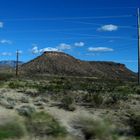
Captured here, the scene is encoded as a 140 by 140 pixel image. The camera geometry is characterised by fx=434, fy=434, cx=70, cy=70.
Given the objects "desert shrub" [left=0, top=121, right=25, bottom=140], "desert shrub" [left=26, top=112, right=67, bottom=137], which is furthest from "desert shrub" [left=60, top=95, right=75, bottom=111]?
"desert shrub" [left=0, top=121, right=25, bottom=140]

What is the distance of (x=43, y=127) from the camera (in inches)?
695

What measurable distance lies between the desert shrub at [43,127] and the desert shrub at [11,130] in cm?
68

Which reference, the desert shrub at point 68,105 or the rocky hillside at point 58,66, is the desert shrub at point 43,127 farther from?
the rocky hillside at point 58,66

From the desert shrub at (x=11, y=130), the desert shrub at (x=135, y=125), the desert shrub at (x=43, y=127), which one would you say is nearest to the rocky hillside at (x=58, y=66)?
the desert shrub at (x=135, y=125)

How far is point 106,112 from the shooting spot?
88.1 ft

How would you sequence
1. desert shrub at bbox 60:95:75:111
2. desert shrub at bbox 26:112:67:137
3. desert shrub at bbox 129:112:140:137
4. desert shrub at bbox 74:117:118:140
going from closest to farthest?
desert shrub at bbox 74:117:118:140 → desert shrub at bbox 26:112:67:137 → desert shrub at bbox 129:112:140:137 → desert shrub at bbox 60:95:75:111

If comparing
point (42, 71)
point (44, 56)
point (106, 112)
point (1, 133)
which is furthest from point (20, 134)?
point (44, 56)

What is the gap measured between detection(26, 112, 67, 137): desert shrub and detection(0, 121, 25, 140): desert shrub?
0.68 m

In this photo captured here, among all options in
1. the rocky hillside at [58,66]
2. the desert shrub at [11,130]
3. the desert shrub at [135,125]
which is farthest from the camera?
the rocky hillside at [58,66]

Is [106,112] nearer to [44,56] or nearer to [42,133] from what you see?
[42,133]

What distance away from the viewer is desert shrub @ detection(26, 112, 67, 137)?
16.6 meters

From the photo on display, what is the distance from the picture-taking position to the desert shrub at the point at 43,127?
16.6 meters

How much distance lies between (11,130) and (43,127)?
182 centimetres

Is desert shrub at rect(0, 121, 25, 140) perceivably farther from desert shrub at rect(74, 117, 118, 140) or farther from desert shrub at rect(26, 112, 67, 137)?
desert shrub at rect(74, 117, 118, 140)
